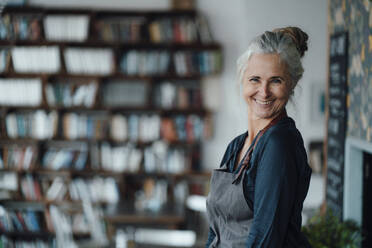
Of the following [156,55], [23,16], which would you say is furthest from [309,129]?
[23,16]

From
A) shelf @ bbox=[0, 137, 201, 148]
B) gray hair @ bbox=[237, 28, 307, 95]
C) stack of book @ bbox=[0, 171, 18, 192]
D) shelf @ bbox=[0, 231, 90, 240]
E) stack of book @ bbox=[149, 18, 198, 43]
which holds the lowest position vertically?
shelf @ bbox=[0, 231, 90, 240]

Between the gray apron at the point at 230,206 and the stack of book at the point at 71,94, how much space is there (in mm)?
3781

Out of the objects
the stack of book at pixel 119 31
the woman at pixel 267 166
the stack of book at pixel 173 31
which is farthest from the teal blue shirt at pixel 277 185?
the stack of book at pixel 119 31

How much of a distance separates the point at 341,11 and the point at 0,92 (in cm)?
395

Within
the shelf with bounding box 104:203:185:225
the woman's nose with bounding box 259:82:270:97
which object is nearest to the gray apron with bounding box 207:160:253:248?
the woman's nose with bounding box 259:82:270:97

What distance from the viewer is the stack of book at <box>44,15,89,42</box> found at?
4871 millimetres

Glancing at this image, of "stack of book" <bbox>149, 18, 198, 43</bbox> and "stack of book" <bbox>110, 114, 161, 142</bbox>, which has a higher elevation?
"stack of book" <bbox>149, 18, 198, 43</bbox>

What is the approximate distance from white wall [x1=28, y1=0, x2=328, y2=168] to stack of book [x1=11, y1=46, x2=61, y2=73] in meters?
0.63

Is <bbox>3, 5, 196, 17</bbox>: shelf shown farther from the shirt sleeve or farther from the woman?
the shirt sleeve

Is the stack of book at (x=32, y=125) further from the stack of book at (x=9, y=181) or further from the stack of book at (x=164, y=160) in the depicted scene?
the stack of book at (x=164, y=160)

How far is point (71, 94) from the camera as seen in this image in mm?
4953

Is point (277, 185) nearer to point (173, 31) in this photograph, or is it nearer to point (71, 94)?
point (173, 31)

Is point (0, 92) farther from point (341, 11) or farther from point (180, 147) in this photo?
point (341, 11)

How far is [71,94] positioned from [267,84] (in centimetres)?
405
